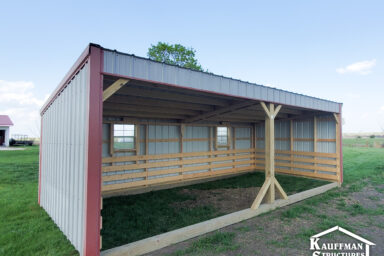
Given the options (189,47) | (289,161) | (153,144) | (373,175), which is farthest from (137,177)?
(189,47)

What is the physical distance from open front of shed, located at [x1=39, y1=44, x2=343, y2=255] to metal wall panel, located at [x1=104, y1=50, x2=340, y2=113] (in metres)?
0.01

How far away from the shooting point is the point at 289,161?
9.26 metres

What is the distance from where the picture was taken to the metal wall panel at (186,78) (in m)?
2.82

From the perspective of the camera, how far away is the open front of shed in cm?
275

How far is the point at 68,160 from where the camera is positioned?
3488 mm

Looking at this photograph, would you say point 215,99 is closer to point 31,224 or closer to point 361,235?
point 361,235

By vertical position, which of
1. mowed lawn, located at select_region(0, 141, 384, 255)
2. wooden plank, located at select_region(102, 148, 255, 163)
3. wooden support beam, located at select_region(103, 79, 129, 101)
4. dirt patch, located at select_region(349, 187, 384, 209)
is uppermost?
wooden support beam, located at select_region(103, 79, 129, 101)

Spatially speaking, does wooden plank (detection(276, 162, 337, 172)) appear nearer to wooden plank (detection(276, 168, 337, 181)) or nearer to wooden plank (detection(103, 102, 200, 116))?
wooden plank (detection(276, 168, 337, 181))

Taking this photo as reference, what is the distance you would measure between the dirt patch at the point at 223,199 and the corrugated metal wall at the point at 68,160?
7.99ft

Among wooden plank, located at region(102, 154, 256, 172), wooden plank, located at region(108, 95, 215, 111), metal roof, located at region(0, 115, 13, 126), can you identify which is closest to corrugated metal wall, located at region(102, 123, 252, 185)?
wooden plank, located at region(102, 154, 256, 172)

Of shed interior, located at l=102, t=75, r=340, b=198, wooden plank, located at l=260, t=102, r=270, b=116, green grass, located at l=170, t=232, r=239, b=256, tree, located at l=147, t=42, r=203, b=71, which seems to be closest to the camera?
green grass, located at l=170, t=232, r=239, b=256

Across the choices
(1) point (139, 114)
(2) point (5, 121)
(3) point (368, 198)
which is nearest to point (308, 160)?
(3) point (368, 198)

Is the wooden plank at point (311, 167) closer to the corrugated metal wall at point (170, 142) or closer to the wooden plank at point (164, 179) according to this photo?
the wooden plank at point (164, 179)

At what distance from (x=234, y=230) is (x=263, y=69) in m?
17.1
